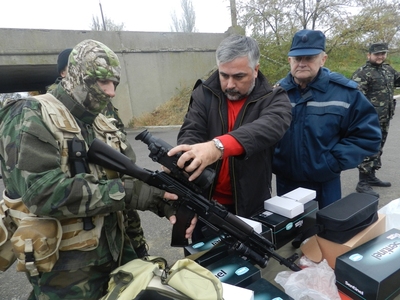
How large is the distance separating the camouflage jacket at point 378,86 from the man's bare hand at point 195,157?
4026 millimetres

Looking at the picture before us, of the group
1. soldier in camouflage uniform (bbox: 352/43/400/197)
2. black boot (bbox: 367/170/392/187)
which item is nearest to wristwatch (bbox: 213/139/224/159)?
black boot (bbox: 367/170/392/187)

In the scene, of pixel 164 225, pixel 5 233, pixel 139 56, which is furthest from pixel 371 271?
pixel 139 56

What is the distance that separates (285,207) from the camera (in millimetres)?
1521

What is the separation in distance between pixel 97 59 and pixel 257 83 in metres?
0.91

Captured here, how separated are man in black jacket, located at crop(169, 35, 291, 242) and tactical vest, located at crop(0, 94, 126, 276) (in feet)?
1.79

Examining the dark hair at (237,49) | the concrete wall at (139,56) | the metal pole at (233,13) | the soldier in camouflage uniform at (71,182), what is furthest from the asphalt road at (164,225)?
the metal pole at (233,13)

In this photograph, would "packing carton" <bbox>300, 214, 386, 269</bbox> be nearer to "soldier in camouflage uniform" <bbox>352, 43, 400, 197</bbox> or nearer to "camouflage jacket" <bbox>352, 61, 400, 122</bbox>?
"soldier in camouflage uniform" <bbox>352, 43, 400, 197</bbox>

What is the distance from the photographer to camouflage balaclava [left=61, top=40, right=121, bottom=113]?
1269mm

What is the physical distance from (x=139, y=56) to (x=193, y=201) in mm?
11797

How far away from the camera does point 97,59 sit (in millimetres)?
1270

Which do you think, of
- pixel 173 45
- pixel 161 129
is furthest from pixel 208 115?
pixel 173 45

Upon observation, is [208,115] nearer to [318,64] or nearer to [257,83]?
[257,83]

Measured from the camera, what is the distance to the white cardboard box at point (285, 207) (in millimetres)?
1509

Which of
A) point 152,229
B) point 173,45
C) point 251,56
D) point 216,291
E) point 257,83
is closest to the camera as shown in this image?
point 216,291
